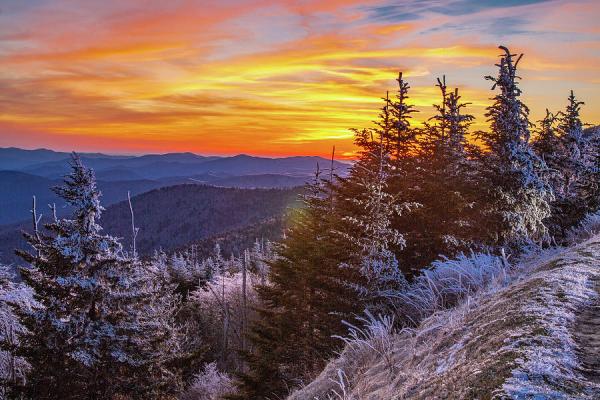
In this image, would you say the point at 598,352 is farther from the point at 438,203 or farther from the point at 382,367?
the point at 438,203

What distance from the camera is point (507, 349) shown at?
2523mm

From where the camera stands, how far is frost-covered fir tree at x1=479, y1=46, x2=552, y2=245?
13.5 metres

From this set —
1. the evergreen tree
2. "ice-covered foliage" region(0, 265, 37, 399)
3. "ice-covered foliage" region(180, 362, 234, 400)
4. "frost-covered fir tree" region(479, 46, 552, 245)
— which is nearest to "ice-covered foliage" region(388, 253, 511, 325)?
the evergreen tree

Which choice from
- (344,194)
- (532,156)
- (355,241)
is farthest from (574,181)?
(355,241)

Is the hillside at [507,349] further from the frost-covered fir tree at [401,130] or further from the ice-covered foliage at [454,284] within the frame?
the frost-covered fir tree at [401,130]

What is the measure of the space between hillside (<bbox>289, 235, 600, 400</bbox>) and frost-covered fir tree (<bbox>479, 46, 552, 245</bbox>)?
878 cm

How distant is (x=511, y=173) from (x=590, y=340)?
1239 centimetres

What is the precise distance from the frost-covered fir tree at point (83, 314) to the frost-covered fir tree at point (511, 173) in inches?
508

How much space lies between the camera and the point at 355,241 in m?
12.4

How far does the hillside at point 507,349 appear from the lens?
2105 millimetres

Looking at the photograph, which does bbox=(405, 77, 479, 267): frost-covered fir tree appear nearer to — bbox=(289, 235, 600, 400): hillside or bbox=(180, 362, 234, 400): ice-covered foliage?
bbox=(289, 235, 600, 400): hillside

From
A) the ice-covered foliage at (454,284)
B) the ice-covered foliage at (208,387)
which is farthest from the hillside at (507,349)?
the ice-covered foliage at (208,387)

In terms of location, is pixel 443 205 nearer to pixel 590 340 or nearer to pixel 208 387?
pixel 590 340

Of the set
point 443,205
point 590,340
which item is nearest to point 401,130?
point 443,205
